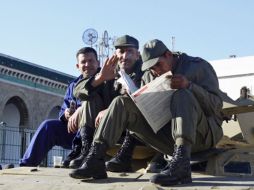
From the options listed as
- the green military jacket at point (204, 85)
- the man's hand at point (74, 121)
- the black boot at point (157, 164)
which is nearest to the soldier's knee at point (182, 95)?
the green military jacket at point (204, 85)

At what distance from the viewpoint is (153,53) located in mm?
4531

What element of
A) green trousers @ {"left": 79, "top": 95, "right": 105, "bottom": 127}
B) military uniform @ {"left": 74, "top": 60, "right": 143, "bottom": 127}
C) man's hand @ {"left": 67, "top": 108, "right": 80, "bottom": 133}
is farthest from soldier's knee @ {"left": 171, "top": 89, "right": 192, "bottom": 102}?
man's hand @ {"left": 67, "top": 108, "right": 80, "bottom": 133}

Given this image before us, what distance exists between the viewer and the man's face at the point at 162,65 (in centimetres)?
456

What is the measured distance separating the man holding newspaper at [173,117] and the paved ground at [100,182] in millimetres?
118

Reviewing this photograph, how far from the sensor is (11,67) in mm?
31781

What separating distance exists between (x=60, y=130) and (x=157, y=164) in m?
1.61

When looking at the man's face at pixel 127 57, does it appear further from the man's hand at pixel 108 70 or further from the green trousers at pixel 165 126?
the green trousers at pixel 165 126

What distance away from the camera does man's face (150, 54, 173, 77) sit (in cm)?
456

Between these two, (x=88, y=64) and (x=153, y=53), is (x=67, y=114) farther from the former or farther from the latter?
(x=153, y=53)

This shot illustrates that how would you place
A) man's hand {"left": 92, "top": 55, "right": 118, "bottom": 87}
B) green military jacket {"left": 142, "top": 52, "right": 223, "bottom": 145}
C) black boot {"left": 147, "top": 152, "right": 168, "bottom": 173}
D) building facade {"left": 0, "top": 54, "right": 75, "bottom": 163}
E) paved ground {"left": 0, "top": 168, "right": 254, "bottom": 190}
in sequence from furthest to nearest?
building facade {"left": 0, "top": 54, "right": 75, "bottom": 163} < man's hand {"left": 92, "top": 55, "right": 118, "bottom": 87} < black boot {"left": 147, "top": 152, "right": 168, "bottom": 173} < green military jacket {"left": 142, "top": 52, "right": 223, "bottom": 145} < paved ground {"left": 0, "top": 168, "right": 254, "bottom": 190}

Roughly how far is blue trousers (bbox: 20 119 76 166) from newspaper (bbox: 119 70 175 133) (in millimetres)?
1752

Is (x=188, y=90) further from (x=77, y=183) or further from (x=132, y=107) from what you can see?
(x=77, y=183)

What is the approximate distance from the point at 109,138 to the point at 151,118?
352 millimetres

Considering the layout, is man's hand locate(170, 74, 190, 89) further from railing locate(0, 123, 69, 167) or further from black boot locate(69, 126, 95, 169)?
railing locate(0, 123, 69, 167)
